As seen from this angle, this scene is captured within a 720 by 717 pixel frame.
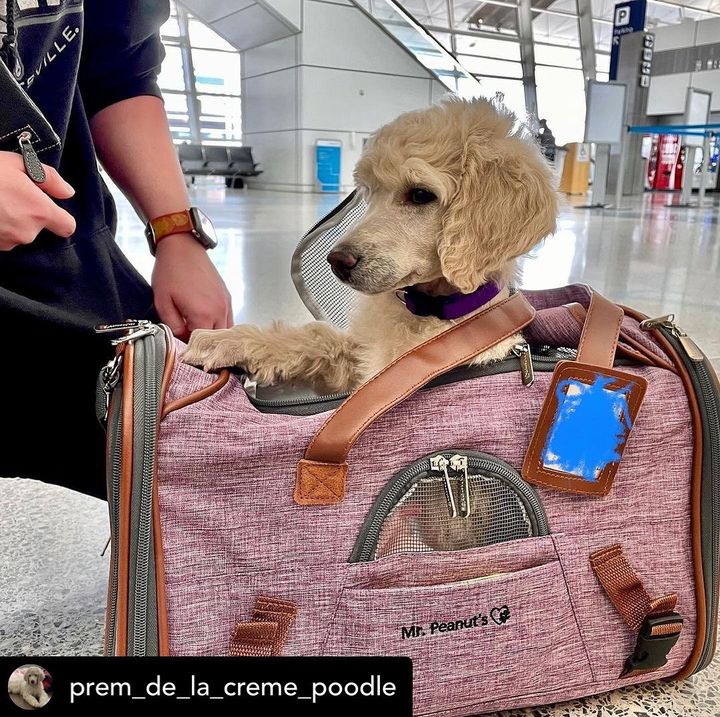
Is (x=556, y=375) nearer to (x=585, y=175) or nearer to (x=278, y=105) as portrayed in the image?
(x=278, y=105)

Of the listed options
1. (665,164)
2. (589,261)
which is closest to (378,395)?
(589,261)

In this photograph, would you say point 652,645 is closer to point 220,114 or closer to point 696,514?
point 696,514

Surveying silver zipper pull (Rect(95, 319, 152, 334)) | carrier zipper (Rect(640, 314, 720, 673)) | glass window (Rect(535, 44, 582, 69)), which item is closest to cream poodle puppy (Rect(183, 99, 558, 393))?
silver zipper pull (Rect(95, 319, 152, 334))

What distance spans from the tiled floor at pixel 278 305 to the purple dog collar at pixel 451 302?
1.17 ft

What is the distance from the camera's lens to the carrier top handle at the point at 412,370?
59cm

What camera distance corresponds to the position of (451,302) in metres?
0.79

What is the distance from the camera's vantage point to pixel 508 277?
0.85 metres

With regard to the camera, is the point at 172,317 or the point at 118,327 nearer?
the point at 118,327

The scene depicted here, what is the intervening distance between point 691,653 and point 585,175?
12.6m

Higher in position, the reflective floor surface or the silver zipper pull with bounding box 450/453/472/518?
the silver zipper pull with bounding box 450/453/472/518

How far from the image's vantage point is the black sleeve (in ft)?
3.17

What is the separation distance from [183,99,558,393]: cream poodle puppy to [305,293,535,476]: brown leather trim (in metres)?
0.07

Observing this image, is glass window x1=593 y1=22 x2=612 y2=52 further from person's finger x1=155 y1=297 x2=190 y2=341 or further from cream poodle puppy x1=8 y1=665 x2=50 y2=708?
cream poodle puppy x1=8 y1=665 x2=50 y2=708

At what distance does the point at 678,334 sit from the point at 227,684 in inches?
23.0
